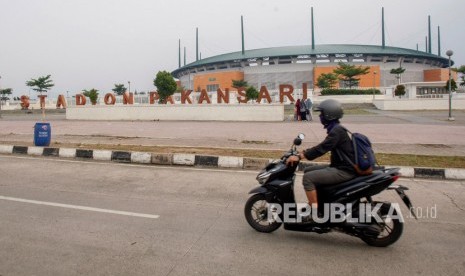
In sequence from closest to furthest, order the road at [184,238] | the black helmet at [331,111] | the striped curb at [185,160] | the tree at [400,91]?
the road at [184,238], the black helmet at [331,111], the striped curb at [185,160], the tree at [400,91]

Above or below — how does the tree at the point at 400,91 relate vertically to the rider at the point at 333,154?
above

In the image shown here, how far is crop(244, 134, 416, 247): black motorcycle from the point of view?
3879 millimetres

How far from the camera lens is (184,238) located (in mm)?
4156

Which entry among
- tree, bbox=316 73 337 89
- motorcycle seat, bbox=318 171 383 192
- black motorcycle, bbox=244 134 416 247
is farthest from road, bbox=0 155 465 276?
tree, bbox=316 73 337 89

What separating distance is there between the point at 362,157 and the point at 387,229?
0.86 meters

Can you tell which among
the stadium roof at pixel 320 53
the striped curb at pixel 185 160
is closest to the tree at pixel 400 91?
the stadium roof at pixel 320 53

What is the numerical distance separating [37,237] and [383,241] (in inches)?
153

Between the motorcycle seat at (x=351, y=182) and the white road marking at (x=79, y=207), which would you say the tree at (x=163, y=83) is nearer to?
the white road marking at (x=79, y=207)

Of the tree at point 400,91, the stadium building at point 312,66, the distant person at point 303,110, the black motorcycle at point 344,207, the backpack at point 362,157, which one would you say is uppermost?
the stadium building at point 312,66

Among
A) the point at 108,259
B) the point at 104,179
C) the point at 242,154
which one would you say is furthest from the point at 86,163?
the point at 108,259

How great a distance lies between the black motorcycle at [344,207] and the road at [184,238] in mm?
186

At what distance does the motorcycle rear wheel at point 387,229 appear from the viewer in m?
3.90

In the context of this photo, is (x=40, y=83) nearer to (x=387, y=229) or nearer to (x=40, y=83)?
(x=40, y=83)

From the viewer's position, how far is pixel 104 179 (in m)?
7.40
